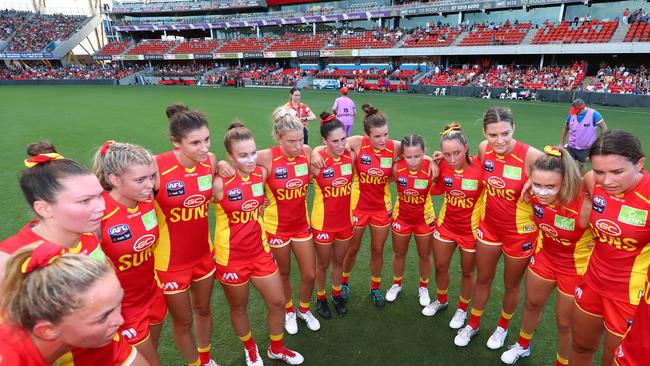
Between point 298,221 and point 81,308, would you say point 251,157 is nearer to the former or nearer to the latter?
point 298,221

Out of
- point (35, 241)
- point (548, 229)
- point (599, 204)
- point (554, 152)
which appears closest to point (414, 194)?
point (548, 229)

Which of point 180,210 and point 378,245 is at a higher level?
point 180,210

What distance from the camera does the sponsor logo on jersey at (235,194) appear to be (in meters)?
3.30

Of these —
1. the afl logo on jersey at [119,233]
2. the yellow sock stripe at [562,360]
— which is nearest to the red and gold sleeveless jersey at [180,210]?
the afl logo on jersey at [119,233]

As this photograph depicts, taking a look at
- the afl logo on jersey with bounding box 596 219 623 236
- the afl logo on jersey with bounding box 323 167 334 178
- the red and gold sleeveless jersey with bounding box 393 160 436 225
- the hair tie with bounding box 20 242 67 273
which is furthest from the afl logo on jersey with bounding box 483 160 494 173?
the hair tie with bounding box 20 242 67 273

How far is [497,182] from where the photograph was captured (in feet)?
11.8

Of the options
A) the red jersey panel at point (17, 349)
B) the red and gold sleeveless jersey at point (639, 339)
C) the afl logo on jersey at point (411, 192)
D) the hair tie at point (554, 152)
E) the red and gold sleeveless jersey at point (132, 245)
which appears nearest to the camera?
the red jersey panel at point (17, 349)

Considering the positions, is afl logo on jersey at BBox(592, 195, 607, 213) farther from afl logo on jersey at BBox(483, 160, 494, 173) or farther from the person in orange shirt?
the person in orange shirt

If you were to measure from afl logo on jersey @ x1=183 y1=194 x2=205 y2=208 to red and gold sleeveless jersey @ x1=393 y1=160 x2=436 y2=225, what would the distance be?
88.6 inches

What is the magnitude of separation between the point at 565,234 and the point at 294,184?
2.54 m

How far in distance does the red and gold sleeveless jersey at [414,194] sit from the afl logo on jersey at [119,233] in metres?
2.85

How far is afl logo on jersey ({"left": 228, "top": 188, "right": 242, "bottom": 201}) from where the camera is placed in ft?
10.8

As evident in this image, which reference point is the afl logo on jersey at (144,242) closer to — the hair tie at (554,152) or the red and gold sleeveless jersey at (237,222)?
the red and gold sleeveless jersey at (237,222)

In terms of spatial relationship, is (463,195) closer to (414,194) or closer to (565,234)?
(414,194)
